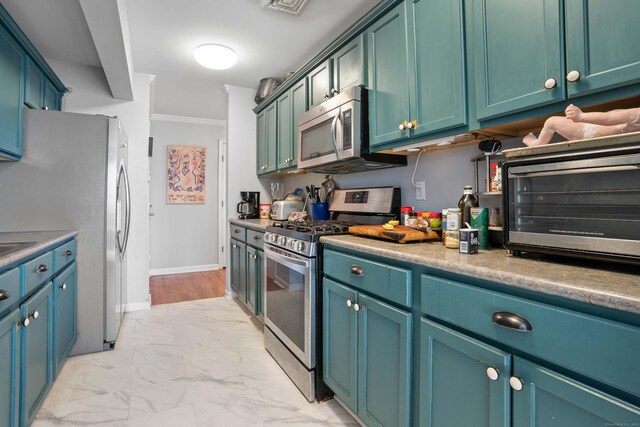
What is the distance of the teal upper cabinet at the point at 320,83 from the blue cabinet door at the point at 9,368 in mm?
2103

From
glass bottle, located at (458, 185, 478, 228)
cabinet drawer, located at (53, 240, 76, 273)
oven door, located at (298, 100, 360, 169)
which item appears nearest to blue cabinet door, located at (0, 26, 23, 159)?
cabinet drawer, located at (53, 240, 76, 273)

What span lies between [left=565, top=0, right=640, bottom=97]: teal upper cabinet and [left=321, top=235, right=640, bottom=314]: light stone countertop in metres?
0.54

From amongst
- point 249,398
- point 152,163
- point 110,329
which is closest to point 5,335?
point 249,398

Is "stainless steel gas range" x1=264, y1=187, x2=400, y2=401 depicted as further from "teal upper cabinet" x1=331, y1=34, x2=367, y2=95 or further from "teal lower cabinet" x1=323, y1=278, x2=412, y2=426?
"teal upper cabinet" x1=331, y1=34, x2=367, y2=95

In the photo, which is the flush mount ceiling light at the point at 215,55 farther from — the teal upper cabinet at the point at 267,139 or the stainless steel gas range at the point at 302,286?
the stainless steel gas range at the point at 302,286

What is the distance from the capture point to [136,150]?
3350 millimetres

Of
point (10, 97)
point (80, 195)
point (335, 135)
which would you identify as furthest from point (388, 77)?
point (10, 97)

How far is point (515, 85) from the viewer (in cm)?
121

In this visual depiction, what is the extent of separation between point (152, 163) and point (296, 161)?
3.01 metres

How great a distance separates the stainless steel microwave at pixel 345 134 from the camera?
78.2 inches

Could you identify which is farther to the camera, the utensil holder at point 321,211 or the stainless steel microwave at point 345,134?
the utensil holder at point 321,211

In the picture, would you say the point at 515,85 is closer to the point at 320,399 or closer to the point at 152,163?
the point at 320,399

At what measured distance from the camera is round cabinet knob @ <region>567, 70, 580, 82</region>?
1.04 meters

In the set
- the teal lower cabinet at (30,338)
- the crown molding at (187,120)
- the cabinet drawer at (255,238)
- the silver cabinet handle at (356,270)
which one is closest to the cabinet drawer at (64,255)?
the teal lower cabinet at (30,338)
